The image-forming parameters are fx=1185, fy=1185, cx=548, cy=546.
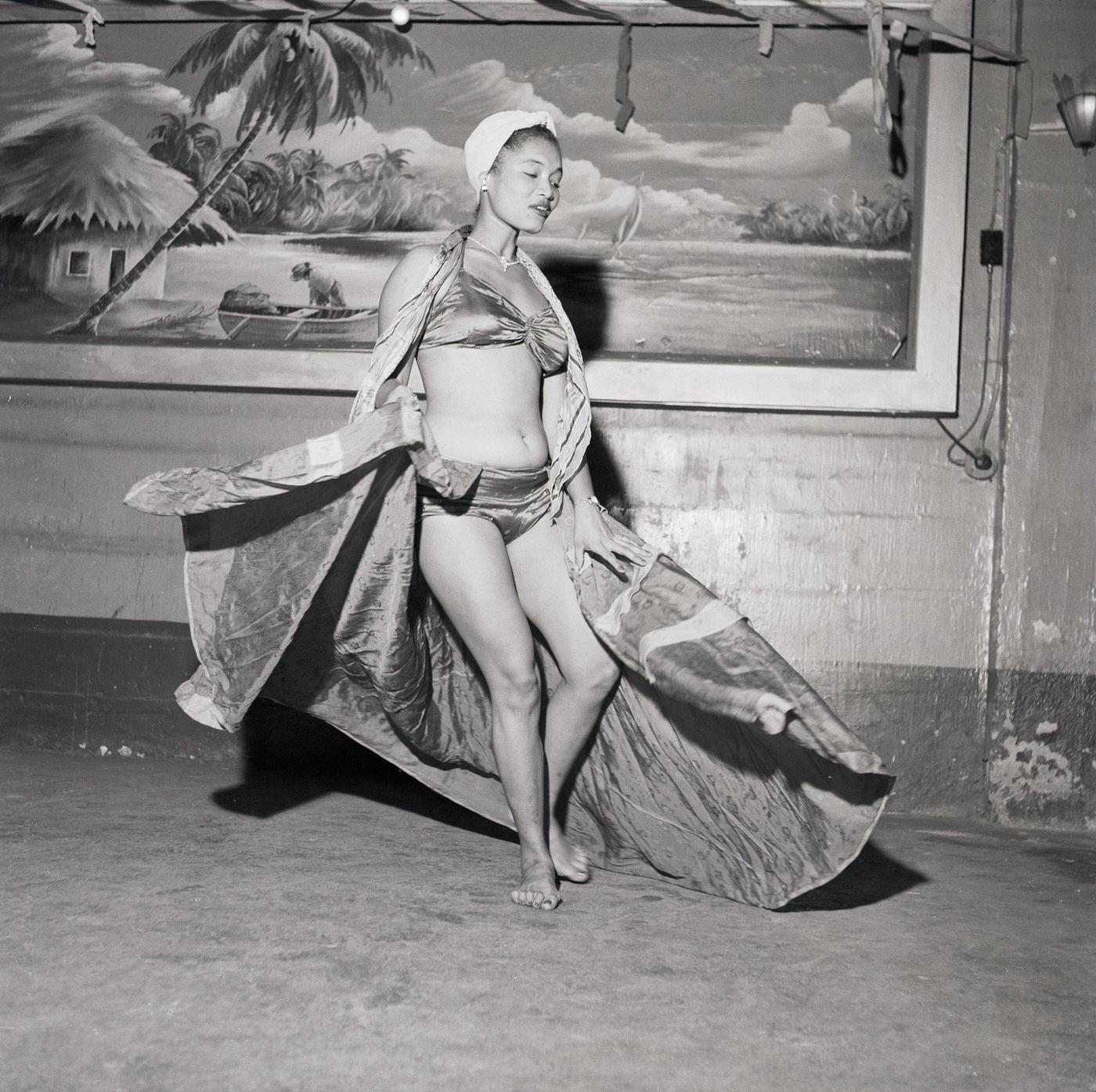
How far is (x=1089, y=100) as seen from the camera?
4168 mm

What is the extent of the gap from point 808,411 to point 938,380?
470mm

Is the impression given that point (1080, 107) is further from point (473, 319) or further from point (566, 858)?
point (566, 858)

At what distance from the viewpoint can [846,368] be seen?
432 centimetres

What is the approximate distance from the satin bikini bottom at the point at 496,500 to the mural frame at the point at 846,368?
1.27m

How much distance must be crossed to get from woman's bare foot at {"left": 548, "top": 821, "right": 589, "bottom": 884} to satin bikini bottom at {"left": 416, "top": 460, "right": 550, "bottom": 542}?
91cm

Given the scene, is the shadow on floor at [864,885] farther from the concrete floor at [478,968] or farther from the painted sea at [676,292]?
the painted sea at [676,292]

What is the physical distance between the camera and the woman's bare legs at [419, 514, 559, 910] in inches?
124

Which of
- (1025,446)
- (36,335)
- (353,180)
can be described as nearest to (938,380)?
(1025,446)

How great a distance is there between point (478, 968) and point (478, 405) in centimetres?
144

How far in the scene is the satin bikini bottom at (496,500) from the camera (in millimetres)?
3172

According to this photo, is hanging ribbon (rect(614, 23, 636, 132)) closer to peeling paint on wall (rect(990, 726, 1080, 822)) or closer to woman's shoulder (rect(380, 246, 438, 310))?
woman's shoulder (rect(380, 246, 438, 310))

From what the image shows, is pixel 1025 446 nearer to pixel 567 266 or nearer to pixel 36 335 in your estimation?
pixel 567 266

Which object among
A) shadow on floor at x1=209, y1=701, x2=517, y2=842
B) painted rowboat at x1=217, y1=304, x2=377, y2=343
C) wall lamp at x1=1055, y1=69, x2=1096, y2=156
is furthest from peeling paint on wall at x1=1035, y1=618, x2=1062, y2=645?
painted rowboat at x1=217, y1=304, x2=377, y2=343

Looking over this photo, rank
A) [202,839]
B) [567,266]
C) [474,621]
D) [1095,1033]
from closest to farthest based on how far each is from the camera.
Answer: [1095,1033] < [474,621] < [202,839] < [567,266]
